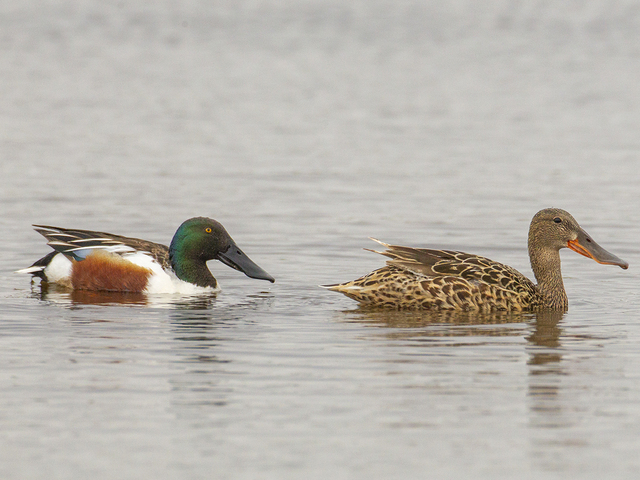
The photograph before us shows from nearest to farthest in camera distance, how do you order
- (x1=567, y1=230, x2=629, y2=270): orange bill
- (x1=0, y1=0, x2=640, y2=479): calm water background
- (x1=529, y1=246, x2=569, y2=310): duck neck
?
1. (x1=0, y1=0, x2=640, y2=479): calm water background
2. (x1=529, y1=246, x2=569, y2=310): duck neck
3. (x1=567, y1=230, x2=629, y2=270): orange bill

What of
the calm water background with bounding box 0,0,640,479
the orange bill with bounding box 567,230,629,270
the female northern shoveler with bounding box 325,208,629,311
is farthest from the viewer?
the orange bill with bounding box 567,230,629,270

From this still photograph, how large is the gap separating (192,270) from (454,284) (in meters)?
2.55

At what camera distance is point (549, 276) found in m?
11.0

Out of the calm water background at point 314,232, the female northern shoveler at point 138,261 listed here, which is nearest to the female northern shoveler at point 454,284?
the calm water background at point 314,232

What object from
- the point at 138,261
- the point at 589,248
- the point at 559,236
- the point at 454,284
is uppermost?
the point at 559,236

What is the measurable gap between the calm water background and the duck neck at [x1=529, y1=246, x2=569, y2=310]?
22cm

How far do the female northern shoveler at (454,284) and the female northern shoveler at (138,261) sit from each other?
4.18 ft

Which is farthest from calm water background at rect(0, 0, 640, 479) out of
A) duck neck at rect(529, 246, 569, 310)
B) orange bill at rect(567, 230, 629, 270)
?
orange bill at rect(567, 230, 629, 270)

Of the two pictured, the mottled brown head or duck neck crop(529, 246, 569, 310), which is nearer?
duck neck crop(529, 246, 569, 310)

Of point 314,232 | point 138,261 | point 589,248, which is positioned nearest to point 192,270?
point 138,261

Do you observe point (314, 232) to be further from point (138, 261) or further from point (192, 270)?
point (138, 261)

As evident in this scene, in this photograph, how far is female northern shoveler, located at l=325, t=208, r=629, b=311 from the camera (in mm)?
10609

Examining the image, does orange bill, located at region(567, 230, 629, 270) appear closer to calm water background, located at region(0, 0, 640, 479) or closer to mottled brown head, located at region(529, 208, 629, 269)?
mottled brown head, located at region(529, 208, 629, 269)

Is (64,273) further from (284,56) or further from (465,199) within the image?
(284,56)
